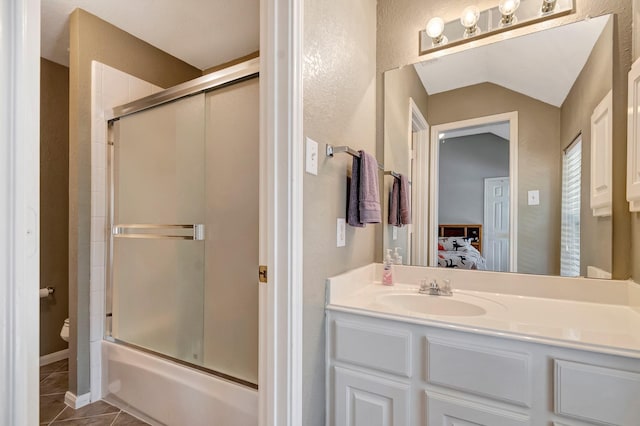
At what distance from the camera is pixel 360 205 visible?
137 centimetres

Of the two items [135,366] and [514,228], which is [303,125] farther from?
[135,366]

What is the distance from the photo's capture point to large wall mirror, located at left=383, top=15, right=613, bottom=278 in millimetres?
1302

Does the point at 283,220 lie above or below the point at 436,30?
below

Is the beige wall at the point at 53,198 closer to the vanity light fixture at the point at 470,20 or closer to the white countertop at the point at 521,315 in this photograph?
the white countertop at the point at 521,315

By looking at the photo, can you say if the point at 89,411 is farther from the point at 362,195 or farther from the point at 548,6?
the point at 548,6

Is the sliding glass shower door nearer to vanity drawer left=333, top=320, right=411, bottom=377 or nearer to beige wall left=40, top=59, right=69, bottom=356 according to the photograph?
vanity drawer left=333, top=320, right=411, bottom=377

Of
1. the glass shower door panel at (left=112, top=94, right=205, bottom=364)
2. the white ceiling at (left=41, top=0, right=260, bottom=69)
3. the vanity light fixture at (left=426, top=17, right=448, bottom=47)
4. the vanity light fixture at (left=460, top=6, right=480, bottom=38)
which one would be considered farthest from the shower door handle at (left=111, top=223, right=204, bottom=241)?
the vanity light fixture at (left=460, top=6, right=480, bottom=38)

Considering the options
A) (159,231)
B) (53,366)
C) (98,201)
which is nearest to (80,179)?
(98,201)

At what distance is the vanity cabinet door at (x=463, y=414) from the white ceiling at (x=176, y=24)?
2316mm

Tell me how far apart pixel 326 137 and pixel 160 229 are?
4.07ft

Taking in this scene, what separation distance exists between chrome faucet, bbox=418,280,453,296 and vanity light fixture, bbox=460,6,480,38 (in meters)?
1.23

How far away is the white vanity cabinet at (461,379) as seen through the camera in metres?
0.84

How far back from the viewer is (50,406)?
6.27 ft

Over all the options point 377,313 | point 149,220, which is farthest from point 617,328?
point 149,220
